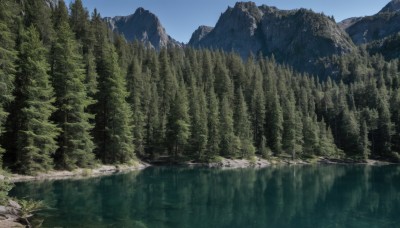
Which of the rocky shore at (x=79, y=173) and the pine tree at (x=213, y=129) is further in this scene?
the pine tree at (x=213, y=129)

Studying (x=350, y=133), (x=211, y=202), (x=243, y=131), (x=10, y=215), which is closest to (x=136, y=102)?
(x=243, y=131)

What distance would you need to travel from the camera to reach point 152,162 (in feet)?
231

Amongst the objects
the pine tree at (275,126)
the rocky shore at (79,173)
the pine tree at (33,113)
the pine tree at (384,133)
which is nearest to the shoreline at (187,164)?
the rocky shore at (79,173)

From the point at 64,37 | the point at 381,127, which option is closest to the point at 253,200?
the point at 64,37

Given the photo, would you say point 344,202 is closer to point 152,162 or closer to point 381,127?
point 152,162

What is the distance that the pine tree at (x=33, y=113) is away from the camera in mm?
40469

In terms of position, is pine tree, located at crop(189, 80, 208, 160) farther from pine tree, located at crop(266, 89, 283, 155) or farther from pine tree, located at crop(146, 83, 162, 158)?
pine tree, located at crop(266, 89, 283, 155)

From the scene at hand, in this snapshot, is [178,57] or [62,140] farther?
[178,57]

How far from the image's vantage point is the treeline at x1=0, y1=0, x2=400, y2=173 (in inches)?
1650

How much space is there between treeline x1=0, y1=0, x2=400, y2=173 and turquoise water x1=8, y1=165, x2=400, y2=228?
7.60 m

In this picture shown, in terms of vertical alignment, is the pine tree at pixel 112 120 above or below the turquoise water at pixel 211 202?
above

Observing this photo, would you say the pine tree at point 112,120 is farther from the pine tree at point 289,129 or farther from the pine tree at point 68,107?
the pine tree at point 289,129

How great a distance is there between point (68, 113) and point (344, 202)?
35152 mm

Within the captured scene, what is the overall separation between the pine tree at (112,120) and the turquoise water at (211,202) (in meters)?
7.09
